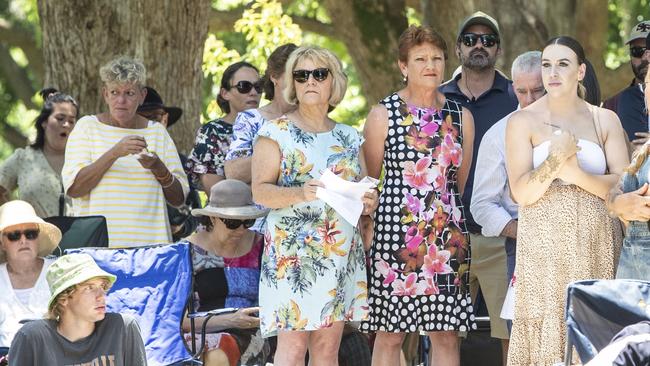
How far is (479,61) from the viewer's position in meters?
8.07

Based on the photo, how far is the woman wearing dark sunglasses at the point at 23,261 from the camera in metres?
7.41

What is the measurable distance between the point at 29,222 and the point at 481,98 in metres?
2.72

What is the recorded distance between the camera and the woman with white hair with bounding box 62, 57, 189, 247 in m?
8.16

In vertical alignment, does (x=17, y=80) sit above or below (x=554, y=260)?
above

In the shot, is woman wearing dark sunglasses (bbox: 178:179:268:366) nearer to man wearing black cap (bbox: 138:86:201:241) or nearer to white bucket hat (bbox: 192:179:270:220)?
white bucket hat (bbox: 192:179:270:220)

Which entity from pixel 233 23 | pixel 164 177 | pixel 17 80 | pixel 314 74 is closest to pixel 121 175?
pixel 164 177

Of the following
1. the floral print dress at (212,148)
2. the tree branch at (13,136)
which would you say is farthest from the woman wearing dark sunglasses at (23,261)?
the tree branch at (13,136)

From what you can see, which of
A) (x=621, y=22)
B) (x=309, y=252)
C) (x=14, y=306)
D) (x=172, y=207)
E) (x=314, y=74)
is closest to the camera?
(x=309, y=252)

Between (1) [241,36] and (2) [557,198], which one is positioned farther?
(1) [241,36]

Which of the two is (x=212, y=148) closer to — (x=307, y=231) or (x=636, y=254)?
(x=307, y=231)

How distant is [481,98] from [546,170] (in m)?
1.91

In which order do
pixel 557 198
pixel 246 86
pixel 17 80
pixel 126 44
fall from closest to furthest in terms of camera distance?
pixel 557 198, pixel 246 86, pixel 126 44, pixel 17 80

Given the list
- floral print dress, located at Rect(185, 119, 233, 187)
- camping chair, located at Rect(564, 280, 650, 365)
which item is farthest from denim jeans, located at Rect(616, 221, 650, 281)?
floral print dress, located at Rect(185, 119, 233, 187)

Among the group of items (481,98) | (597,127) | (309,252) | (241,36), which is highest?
(241,36)
